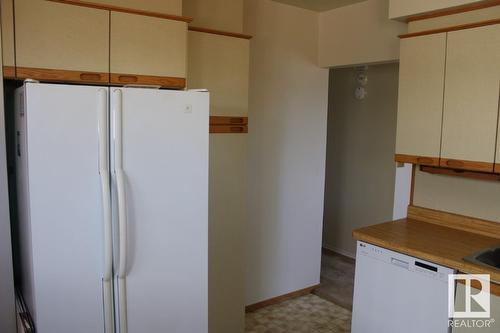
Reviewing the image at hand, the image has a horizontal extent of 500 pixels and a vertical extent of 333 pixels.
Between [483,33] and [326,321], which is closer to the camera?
[483,33]

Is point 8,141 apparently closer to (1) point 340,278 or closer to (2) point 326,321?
(2) point 326,321

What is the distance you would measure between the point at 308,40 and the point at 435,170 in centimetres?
164

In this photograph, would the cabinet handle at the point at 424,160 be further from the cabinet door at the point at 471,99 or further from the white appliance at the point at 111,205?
the white appliance at the point at 111,205

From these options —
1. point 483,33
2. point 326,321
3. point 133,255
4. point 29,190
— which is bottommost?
point 326,321

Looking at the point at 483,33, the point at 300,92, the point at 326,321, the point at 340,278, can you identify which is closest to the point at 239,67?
the point at 300,92

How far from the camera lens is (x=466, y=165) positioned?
235 centimetres

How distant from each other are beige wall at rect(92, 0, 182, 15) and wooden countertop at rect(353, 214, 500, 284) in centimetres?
170

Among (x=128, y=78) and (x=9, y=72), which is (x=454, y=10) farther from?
(x=9, y=72)

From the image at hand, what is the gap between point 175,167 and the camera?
195 centimetres

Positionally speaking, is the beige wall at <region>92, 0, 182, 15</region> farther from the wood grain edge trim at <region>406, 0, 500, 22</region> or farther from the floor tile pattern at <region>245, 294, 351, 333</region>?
the floor tile pattern at <region>245, 294, 351, 333</region>

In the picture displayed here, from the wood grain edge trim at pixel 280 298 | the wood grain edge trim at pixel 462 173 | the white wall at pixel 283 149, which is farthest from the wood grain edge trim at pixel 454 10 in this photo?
the wood grain edge trim at pixel 280 298

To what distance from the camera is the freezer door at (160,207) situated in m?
1.81

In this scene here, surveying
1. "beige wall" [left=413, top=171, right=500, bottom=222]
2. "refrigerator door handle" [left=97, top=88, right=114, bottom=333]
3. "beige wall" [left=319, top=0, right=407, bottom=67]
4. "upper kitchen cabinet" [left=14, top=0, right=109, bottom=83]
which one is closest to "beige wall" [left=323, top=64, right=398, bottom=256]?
"beige wall" [left=319, top=0, right=407, bottom=67]

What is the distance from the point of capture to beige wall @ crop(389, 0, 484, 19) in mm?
2364
